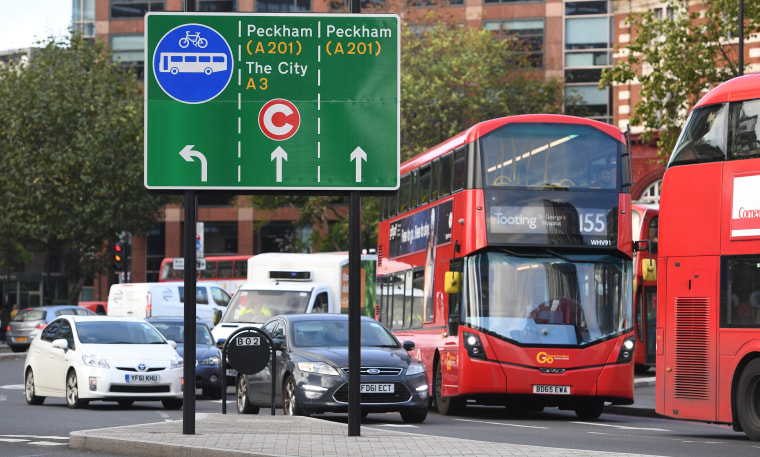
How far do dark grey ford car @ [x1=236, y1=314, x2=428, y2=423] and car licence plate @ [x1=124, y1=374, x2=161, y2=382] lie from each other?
6.39ft

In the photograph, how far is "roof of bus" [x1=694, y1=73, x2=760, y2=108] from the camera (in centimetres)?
1662

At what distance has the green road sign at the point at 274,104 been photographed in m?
A: 13.7

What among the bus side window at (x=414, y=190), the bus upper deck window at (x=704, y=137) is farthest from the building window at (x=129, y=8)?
the bus upper deck window at (x=704, y=137)

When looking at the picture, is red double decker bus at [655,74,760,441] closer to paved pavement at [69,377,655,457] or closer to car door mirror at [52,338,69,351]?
paved pavement at [69,377,655,457]

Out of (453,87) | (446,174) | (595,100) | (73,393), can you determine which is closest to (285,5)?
(595,100)

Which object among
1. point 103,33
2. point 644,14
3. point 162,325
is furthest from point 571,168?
point 103,33

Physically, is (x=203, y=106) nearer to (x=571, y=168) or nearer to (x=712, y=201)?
(x=712, y=201)

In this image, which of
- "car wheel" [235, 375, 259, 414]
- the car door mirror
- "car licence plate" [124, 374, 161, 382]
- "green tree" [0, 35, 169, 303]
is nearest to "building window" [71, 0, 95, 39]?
"green tree" [0, 35, 169, 303]

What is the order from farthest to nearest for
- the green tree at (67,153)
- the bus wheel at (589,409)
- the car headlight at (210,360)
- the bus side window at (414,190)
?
the green tree at (67,153)
the car headlight at (210,360)
the bus side window at (414,190)
the bus wheel at (589,409)

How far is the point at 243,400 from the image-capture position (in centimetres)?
2003

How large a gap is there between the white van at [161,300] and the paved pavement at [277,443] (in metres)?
27.2

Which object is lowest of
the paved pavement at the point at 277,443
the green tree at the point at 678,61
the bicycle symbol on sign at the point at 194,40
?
the paved pavement at the point at 277,443

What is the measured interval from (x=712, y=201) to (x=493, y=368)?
15.4ft

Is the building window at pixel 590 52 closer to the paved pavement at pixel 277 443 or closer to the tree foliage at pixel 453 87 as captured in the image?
the tree foliage at pixel 453 87
